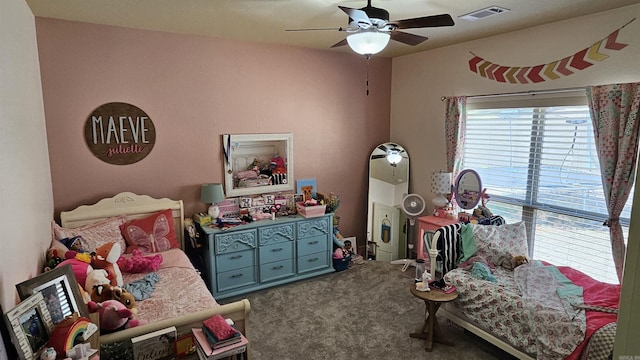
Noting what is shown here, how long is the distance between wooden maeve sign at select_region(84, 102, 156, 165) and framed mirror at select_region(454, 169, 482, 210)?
3.26m

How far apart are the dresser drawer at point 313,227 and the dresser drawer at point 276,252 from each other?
176 mm

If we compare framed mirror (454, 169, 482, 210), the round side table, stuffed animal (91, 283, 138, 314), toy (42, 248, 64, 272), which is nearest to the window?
framed mirror (454, 169, 482, 210)

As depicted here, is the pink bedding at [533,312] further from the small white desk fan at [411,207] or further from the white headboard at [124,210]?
the white headboard at [124,210]

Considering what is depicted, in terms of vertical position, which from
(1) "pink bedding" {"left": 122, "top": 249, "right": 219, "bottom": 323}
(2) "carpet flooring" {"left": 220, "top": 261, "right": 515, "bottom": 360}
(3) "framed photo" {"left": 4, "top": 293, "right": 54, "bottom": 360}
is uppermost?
(3) "framed photo" {"left": 4, "top": 293, "right": 54, "bottom": 360}

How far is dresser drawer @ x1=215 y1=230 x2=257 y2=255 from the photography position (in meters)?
3.60

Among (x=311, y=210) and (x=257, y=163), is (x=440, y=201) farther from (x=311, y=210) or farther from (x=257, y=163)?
(x=257, y=163)

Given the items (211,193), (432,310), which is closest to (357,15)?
(432,310)

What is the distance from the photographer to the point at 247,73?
3.96m

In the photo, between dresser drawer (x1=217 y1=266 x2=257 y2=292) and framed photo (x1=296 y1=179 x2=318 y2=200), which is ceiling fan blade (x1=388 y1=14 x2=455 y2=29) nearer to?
framed photo (x1=296 y1=179 x2=318 y2=200)

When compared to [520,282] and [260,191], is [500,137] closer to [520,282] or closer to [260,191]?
[520,282]

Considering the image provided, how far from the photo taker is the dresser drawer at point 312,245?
4.11 m

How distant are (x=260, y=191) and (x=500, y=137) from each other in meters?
2.64

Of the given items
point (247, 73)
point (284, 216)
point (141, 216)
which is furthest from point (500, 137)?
point (141, 216)

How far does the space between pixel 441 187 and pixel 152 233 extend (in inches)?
120
